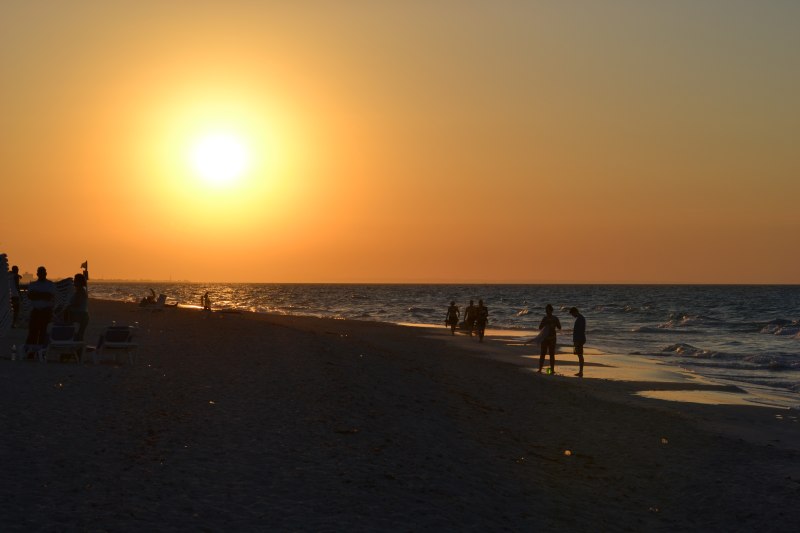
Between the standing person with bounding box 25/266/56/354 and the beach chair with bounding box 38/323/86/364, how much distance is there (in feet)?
0.99

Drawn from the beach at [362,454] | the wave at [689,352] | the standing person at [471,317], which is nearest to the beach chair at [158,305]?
the standing person at [471,317]

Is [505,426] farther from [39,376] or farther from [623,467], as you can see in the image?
[39,376]

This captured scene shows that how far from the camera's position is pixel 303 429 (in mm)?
12320

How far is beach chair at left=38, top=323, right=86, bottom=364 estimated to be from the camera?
18266mm

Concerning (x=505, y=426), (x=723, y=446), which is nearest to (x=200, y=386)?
(x=505, y=426)

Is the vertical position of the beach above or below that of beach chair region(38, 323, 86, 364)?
below

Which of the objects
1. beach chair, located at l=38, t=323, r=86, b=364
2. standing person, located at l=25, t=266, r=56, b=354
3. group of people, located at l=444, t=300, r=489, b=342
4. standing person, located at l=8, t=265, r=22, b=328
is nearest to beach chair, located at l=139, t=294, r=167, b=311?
group of people, located at l=444, t=300, r=489, b=342

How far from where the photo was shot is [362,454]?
436 inches

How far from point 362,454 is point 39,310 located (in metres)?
11.4

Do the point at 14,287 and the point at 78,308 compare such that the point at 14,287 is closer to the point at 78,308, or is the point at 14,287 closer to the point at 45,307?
the point at 78,308

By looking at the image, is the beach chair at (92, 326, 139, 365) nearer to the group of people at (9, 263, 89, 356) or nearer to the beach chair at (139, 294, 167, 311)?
the group of people at (9, 263, 89, 356)

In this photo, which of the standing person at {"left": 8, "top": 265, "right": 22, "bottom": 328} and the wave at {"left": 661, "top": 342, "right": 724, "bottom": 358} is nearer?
the standing person at {"left": 8, "top": 265, "right": 22, "bottom": 328}

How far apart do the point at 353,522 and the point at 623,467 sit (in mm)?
5396

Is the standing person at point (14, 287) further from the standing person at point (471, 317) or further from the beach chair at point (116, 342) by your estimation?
the standing person at point (471, 317)
